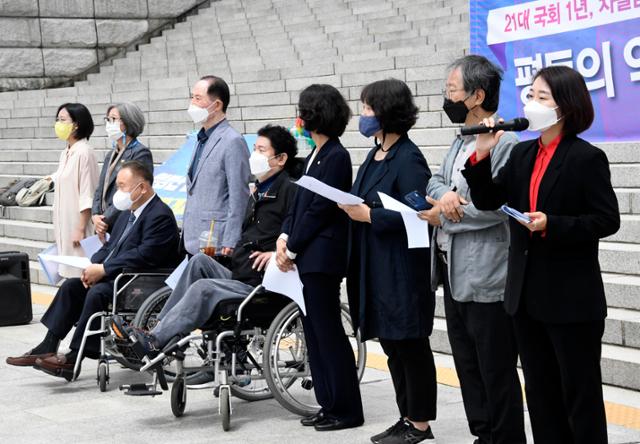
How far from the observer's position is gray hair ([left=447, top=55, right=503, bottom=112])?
4.59 m

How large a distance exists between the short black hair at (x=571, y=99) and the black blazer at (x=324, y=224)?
167 centimetres

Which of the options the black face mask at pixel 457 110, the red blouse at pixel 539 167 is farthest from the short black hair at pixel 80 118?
the red blouse at pixel 539 167

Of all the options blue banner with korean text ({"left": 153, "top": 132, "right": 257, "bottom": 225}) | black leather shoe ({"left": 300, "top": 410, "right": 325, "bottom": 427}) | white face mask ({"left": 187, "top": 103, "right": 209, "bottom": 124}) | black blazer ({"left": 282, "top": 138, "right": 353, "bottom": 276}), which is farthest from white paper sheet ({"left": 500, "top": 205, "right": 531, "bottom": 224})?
blue banner with korean text ({"left": 153, "top": 132, "right": 257, "bottom": 225})

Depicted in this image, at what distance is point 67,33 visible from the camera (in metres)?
19.2

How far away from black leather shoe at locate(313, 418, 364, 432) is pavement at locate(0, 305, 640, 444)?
32mm

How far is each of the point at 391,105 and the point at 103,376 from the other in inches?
101

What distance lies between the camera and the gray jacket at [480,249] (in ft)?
14.8

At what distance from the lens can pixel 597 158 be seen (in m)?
3.93

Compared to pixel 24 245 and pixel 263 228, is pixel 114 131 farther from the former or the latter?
pixel 24 245

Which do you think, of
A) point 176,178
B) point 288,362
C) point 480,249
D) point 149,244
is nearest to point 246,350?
point 288,362

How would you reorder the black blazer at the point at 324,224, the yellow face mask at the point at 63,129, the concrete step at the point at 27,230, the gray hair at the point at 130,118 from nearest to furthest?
the black blazer at the point at 324,224, the gray hair at the point at 130,118, the yellow face mask at the point at 63,129, the concrete step at the point at 27,230

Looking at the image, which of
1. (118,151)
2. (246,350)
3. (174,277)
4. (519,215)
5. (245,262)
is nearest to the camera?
(519,215)

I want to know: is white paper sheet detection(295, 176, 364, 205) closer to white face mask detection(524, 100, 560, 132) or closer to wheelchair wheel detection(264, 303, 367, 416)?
wheelchair wheel detection(264, 303, 367, 416)

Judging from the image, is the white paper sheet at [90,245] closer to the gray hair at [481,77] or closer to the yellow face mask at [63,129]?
the yellow face mask at [63,129]
